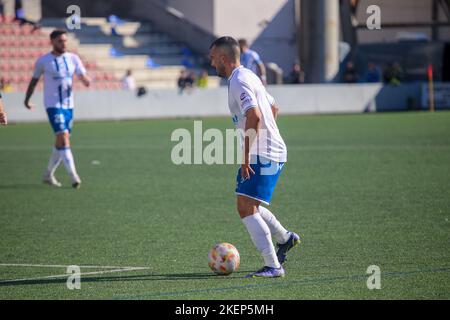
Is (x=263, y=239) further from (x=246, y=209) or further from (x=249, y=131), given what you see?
(x=249, y=131)

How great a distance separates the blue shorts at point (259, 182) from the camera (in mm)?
8305

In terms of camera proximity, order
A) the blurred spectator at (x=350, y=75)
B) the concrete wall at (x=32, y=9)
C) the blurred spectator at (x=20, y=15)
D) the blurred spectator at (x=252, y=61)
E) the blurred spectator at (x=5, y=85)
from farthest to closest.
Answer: the concrete wall at (x=32, y=9) < the blurred spectator at (x=350, y=75) < the blurred spectator at (x=20, y=15) < the blurred spectator at (x=5, y=85) < the blurred spectator at (x=252, y=61)

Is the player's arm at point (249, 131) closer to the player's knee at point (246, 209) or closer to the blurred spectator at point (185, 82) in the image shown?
the player's knee at point (246, 209)

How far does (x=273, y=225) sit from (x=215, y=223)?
9.85 feet

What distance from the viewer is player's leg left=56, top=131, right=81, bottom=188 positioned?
15516mm

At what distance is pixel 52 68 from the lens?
15617 millimetres

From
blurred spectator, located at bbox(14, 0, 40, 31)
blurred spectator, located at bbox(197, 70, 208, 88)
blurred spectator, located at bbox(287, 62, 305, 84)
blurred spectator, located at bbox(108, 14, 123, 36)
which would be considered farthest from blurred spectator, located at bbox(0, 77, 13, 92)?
blurred spectator, located at bbox(287, 62, 305, 84)

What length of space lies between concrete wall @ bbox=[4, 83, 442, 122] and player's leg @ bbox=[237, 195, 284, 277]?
25.3 m

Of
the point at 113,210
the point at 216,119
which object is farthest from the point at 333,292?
the point at 216,119

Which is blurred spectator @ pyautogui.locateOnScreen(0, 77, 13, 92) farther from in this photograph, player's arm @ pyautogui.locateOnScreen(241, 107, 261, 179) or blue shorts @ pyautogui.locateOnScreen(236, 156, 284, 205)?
player's arm @ pyautogui.locateOnScreen(241, 107, 261, 179)

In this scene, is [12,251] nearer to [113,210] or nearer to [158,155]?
[113,210]

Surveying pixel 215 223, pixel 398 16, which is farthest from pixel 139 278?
pixel 398 16

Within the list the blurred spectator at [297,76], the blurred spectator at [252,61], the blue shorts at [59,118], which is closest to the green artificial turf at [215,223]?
the blue shorts at [59,118]

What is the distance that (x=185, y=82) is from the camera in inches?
1464
